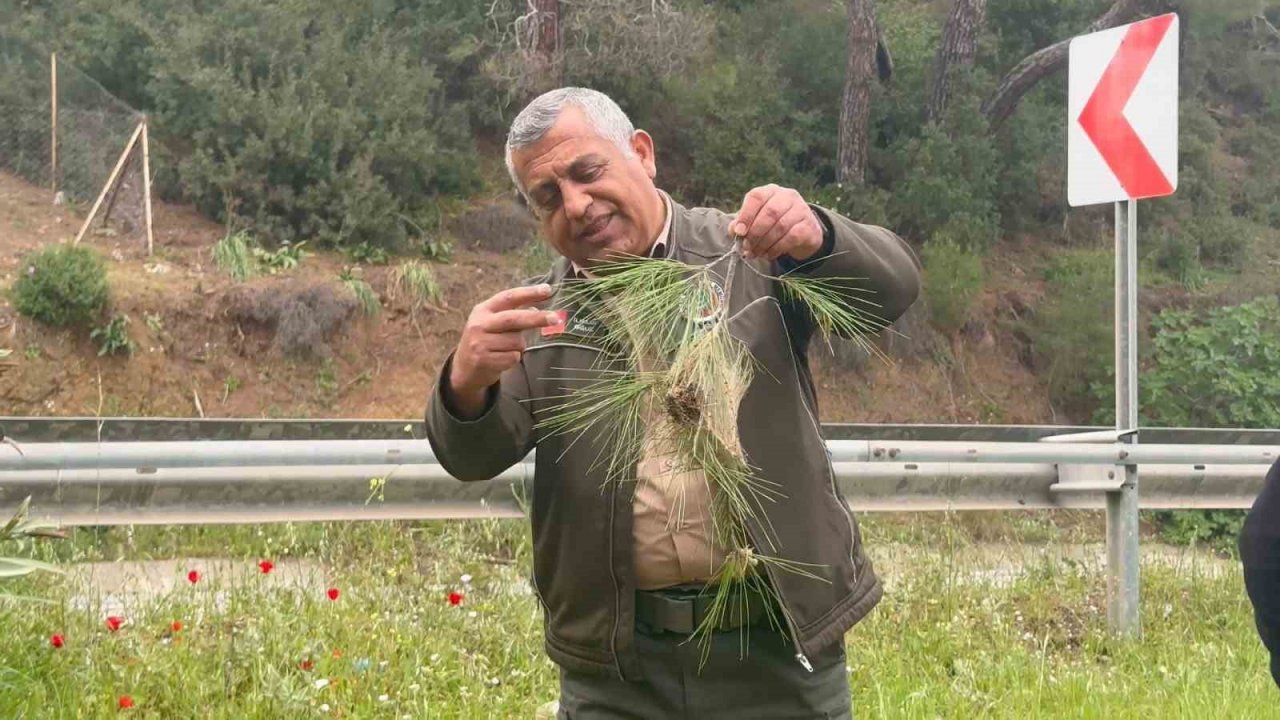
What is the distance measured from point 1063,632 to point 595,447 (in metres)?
3.51

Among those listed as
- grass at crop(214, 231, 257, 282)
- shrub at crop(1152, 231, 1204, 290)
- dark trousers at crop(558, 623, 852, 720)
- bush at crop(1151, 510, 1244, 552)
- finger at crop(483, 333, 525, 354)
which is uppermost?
finger at crop(483, 333, 525, 354)

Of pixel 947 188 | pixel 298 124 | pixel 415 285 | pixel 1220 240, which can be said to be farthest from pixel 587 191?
pixel 1220 240

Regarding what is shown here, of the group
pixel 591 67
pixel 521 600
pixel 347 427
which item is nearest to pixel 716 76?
pixel 591 67

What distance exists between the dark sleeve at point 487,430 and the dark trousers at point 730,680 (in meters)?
0.44

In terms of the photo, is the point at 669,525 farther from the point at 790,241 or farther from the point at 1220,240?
the point at 1220,240

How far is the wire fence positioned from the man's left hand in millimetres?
12265

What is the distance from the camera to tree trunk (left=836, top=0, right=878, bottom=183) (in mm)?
15109

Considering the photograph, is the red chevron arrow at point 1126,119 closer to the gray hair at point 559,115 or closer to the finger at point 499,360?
the gray hair at point 559,115

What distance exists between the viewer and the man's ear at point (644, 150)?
2.53 m

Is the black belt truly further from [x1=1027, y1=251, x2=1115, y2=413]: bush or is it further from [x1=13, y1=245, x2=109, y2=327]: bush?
[x1=1027, y1=251, x2=1115, y2=413]: bush

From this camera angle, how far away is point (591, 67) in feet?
46.5

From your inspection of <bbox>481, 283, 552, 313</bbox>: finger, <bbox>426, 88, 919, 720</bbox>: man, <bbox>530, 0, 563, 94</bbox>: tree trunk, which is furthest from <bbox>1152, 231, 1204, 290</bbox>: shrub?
<bbox>481, 283, 552, 313</bbox>: finger

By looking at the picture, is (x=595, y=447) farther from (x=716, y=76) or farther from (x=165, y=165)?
(x=716, y=76)

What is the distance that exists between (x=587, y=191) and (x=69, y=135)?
13.1 meters
